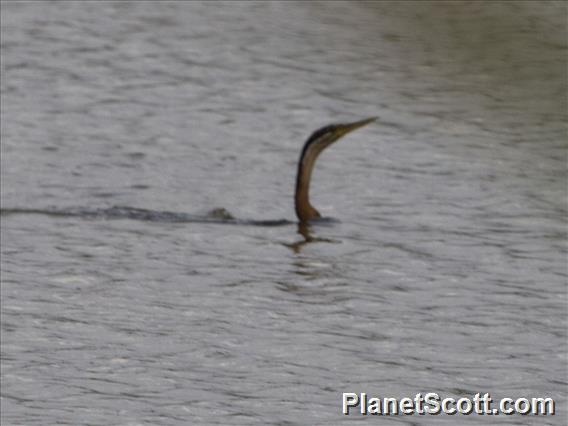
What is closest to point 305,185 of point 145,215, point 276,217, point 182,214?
point 276,217

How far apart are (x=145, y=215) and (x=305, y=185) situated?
1.07 metres

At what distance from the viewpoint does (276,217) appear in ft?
33.2

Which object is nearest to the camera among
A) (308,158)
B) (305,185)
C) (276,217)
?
(308,158)

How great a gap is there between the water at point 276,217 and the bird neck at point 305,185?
4.3 inches

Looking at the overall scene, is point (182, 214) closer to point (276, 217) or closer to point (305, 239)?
point (276, 217)

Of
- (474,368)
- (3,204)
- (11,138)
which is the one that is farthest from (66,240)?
(474,368)

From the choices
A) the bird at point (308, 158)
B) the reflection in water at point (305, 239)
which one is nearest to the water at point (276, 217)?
the reflection in water at point (305, 239)

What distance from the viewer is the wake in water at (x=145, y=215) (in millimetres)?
9906

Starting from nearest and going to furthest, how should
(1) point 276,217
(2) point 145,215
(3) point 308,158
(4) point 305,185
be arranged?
(3) point 308,158 < (4) point 305,185 < (2) point 145,215 < (1) point 276,217

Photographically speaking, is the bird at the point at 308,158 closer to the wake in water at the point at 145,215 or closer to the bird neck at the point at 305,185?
the bird neck at the point at 305,185

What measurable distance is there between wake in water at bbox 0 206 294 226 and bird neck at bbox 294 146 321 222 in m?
0.15

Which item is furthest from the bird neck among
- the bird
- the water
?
the water

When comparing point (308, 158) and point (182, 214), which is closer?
point (308, 158)

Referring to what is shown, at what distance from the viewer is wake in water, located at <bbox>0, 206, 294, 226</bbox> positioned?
32.5 ft
